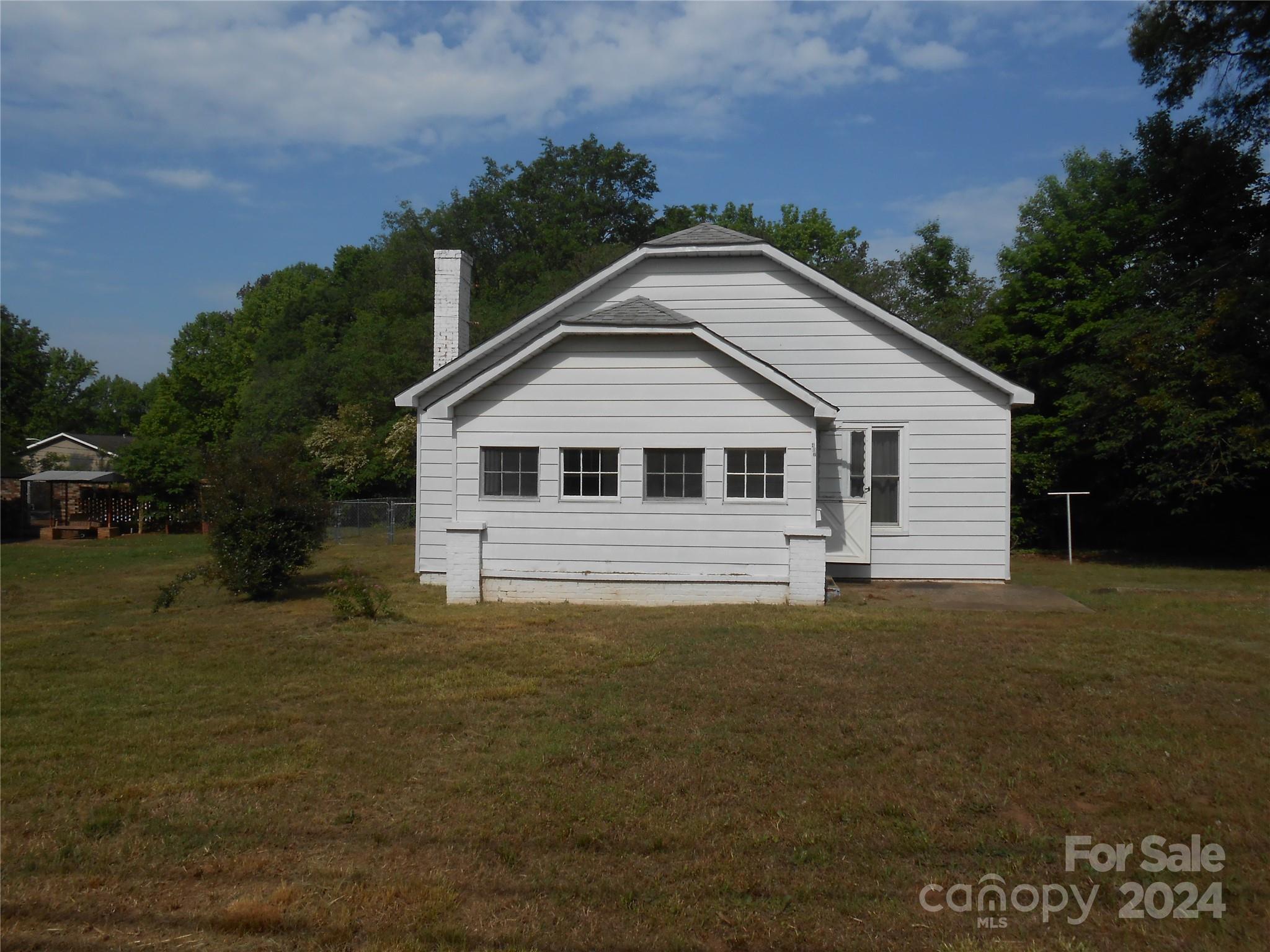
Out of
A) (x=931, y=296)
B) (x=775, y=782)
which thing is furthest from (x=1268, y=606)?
(x=931, y=296)

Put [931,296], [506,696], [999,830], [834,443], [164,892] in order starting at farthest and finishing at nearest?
[931,296] → [834,443] → [506,696] → [999,830] → [164,892]

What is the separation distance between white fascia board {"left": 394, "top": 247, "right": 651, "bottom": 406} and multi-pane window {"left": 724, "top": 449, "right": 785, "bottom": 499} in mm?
4098

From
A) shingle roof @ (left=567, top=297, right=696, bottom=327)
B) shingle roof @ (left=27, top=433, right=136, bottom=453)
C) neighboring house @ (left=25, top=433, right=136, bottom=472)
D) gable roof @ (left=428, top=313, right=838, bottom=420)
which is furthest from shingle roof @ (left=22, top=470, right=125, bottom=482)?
shingle roof @ (left=567, top=297, right=696, bottom=327)

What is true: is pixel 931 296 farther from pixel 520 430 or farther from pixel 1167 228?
pixel 520 430

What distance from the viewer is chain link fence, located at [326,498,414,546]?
83.2 feet

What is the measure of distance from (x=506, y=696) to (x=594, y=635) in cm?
246

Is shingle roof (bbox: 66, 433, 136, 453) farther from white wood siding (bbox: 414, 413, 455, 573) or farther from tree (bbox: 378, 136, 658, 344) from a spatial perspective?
white wood siding (bbox: 414, 413, 455, 573)

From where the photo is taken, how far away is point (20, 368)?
66375 mm

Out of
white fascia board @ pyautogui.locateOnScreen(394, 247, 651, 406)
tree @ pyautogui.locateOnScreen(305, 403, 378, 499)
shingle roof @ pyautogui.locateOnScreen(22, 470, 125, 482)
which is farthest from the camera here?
shingle roof @ pyautogui.locateOnScreen(22, 470, 125, 482)

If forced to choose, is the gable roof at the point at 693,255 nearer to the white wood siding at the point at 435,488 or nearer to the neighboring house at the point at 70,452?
the white wood siding at the point at 435,488

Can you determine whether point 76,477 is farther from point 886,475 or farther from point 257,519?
point 886,475

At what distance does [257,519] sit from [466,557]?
318cm

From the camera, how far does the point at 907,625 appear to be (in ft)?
33.2

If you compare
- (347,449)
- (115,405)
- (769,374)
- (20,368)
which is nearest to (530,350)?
(769,374)
